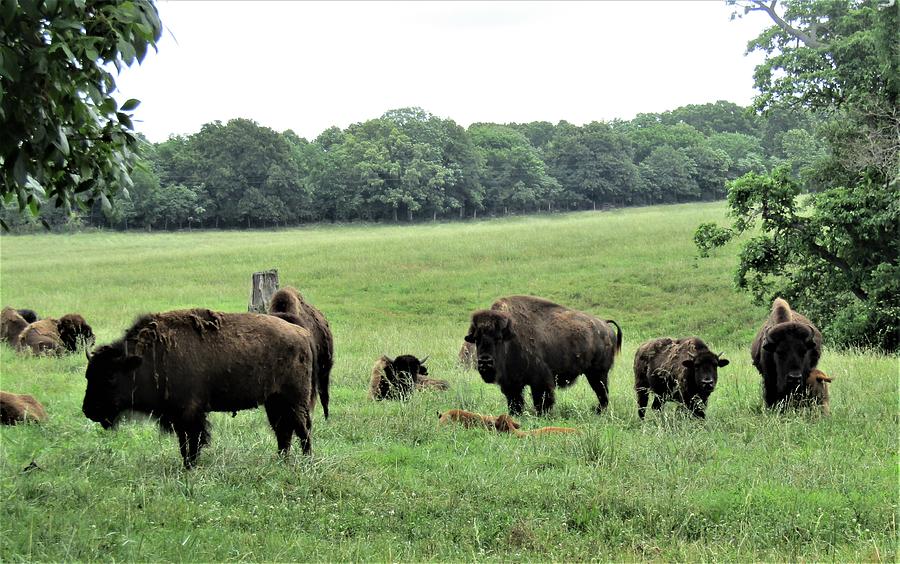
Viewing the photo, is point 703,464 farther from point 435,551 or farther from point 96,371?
point 96,371

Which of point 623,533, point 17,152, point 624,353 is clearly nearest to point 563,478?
point 623,533

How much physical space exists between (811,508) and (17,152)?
21.9 feet

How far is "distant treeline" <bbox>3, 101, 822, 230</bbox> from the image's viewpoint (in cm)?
8162

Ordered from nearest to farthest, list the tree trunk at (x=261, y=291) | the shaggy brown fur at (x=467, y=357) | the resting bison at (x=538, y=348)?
the resting bison at (x=538, y=348) < the tree trunk at (x=261, y=291) < the shaggy brown fur at (x=467, y=357)

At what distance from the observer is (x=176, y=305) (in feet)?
94.0

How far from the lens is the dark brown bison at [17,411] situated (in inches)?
396

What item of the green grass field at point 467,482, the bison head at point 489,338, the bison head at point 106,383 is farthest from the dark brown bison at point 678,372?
the bison head at point 106,383

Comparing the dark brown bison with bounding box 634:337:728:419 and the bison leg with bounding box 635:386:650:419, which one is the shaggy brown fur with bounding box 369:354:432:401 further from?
the dark brown bison with bounding box 634:337:728:419

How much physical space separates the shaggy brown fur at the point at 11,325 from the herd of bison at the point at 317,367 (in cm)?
990

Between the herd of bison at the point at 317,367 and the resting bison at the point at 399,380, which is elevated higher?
the herd of bison at the point at 317,367

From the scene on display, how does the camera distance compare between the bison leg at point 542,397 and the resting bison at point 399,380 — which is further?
the resting bison at point 399,380

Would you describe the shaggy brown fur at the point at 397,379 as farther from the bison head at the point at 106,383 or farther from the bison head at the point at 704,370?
the bison head at the point at 106,383

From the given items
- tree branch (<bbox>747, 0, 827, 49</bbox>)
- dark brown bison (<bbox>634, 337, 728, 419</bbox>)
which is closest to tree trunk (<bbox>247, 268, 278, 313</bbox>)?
dark brown bison (<bbox>634, 337, 728, 419</bbox>)

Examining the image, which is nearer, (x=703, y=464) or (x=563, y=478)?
(x=563, y=478)
